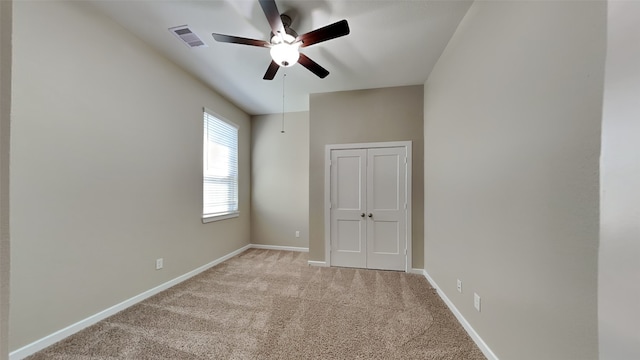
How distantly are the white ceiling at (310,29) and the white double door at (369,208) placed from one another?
112 centimetres

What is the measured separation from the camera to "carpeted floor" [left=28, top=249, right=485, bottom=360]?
173 centimetres

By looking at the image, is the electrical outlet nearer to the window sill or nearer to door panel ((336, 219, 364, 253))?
door panel ((336, 219, 364, 253))

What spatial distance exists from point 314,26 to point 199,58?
1480 mm

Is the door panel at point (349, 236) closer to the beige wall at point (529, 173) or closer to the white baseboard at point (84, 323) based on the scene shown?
the beige wall at point (529, 173)

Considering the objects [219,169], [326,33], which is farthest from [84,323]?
[326,33]

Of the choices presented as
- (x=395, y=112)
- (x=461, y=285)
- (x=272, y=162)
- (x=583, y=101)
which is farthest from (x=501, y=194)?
(x=272, y=162)

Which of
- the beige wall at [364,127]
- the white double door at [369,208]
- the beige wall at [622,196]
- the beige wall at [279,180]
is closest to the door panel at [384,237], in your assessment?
the white double door at [369,208]

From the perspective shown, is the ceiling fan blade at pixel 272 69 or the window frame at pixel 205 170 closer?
the ceiling fan blade at pixel 272 69

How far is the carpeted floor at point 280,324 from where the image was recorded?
1.73 m

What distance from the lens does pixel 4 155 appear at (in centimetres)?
44

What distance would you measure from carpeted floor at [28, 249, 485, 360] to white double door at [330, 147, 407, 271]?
515 mm

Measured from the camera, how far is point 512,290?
1.41 m

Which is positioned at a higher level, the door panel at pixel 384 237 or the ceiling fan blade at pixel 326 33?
the ceiling fan blade at pixel 326 33

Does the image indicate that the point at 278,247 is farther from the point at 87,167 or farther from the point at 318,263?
the point at 87,167
